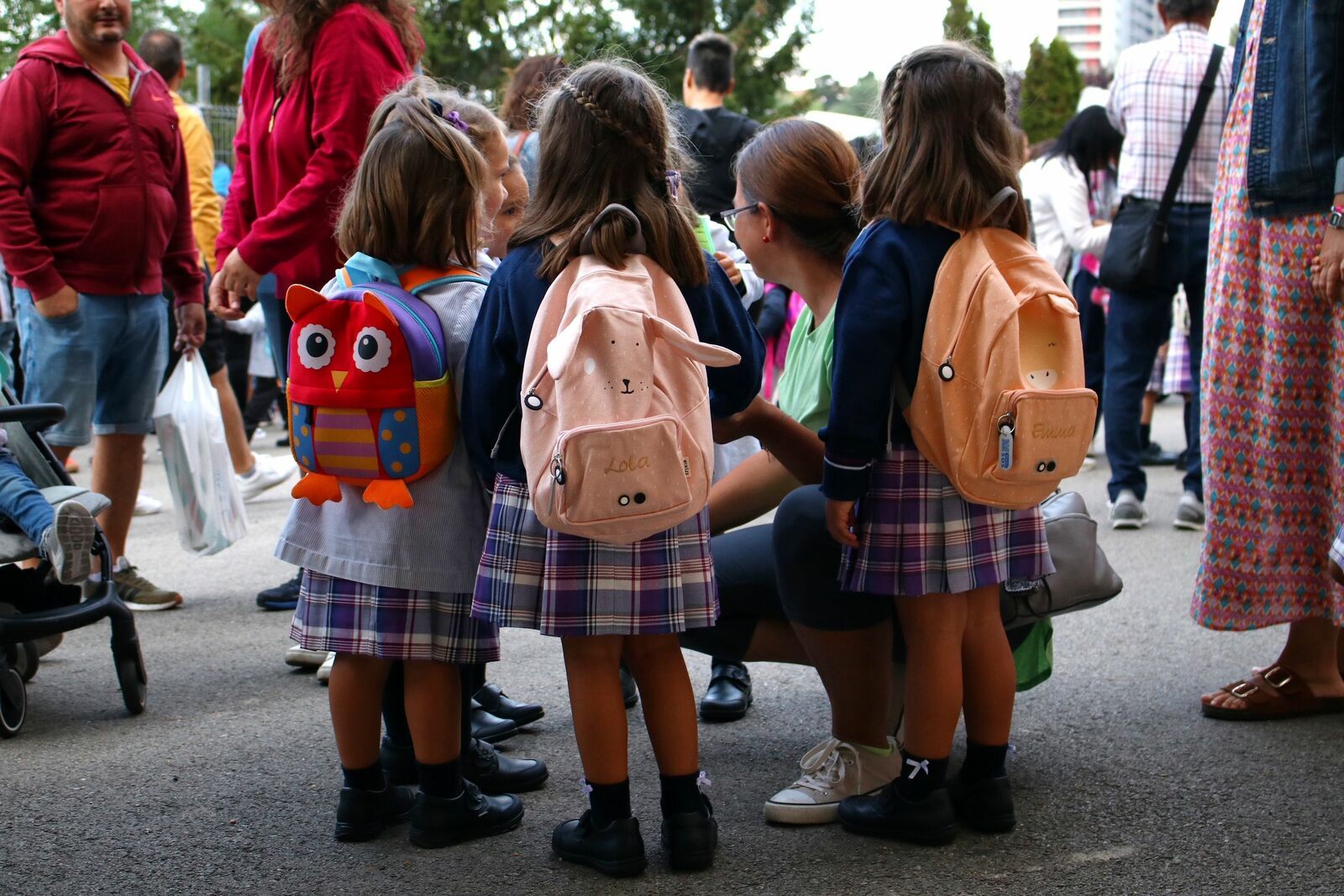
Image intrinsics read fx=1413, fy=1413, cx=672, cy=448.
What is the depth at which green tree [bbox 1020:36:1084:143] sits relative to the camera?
21641 millimetres

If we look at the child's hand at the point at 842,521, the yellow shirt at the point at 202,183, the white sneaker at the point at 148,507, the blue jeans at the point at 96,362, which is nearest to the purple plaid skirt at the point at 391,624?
the child's hand at the point at 842,521

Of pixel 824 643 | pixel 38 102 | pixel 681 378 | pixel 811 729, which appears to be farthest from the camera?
pixel 38 102

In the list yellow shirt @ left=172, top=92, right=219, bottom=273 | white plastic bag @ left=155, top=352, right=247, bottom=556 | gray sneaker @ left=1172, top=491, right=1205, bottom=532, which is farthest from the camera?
yellow shirt @ left=172, top=92, right=219, bottom=273

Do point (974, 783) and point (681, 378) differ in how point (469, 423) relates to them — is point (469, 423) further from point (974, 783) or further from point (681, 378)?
point (974, 783)

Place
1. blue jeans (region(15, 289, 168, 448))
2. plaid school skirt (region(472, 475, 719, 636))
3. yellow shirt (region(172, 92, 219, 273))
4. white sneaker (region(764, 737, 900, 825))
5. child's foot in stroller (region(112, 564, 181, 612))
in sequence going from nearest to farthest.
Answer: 1. plaid school skirt (region(472, 475, 719, 636))
2. white sneaker (region(764, 737, 900, 825))
3. blue jeans (region(15, 289, 168, 448))
4. child's foot in stroller (region(112, 564, 181, 612))
5. yellow shirt (region(172, 92, 219, 273))

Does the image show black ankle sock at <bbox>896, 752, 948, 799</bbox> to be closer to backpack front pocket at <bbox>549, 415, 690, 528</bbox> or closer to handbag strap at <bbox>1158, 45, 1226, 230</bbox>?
backpack front pocket at <bbox>549, 415, 690, 528</bbox>

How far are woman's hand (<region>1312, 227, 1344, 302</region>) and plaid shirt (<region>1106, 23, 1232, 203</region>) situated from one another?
8.98 ft

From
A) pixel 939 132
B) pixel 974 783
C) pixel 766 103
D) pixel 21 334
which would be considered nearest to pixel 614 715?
pixel 974 783

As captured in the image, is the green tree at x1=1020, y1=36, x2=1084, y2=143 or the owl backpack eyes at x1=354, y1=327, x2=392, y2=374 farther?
the green tree at x1=1020, y1=36, x2=1084, y2=143

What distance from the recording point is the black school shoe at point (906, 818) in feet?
8.40

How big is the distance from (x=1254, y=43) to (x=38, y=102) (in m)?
3.38

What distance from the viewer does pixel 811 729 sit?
130 inches

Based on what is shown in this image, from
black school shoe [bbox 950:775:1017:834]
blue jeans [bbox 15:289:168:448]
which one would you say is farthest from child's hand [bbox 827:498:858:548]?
blue jeans [bbox 15:289:168:448]

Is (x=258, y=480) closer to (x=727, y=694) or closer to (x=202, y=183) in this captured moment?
(x=202, y=183)
